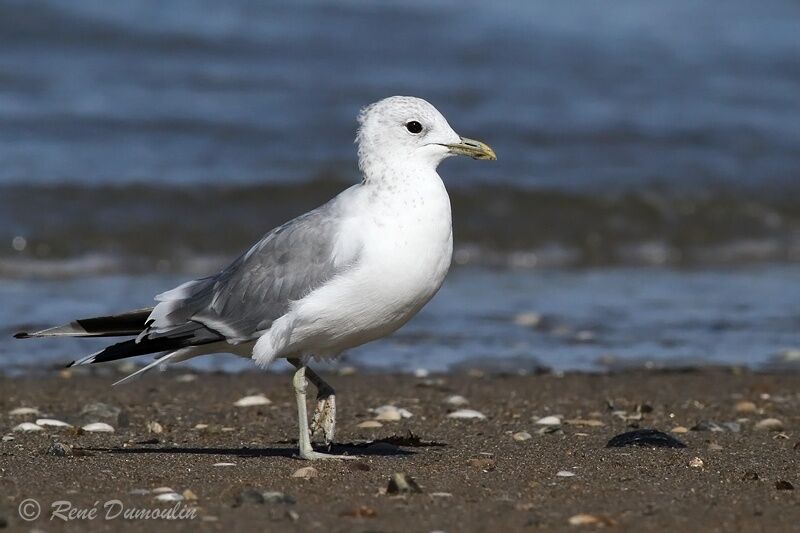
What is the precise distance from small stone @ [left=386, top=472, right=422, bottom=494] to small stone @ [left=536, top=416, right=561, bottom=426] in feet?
6.52

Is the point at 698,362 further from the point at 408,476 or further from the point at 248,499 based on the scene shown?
the point at 248,499

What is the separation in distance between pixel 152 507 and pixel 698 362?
483 centimetres

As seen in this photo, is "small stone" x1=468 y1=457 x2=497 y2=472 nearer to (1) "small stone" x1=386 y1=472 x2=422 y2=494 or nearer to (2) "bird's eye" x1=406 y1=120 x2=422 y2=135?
(1) "small stone" x1=386 y1=472 x2=422 y2=494

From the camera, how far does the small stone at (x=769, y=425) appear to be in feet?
22.2

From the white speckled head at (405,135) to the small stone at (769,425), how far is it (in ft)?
7.38

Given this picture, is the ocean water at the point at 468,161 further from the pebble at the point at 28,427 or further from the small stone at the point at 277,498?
the small stone at the point at 277,498

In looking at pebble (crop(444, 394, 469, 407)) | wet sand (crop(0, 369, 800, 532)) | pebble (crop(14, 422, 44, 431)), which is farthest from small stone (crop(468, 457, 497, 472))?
pebble (crop(14, 422, 44, 431))

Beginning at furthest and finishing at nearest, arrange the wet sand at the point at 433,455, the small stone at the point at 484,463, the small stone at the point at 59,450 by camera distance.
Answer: the small stone at the point at 59,450
the small stone at the point at 484,463
the wet sand at the point at 433,455

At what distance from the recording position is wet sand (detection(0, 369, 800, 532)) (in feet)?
15.2

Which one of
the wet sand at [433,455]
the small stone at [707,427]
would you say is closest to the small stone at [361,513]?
the wet sand at [433,455]

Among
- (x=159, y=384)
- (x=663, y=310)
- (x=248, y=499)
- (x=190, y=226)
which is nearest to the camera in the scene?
(x=248, y=499)

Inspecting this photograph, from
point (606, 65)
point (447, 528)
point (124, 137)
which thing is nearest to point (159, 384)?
point (447, 528)

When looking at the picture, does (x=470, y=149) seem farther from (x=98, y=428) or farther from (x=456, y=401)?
(x=98, y=428)

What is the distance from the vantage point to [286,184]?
14203mm
